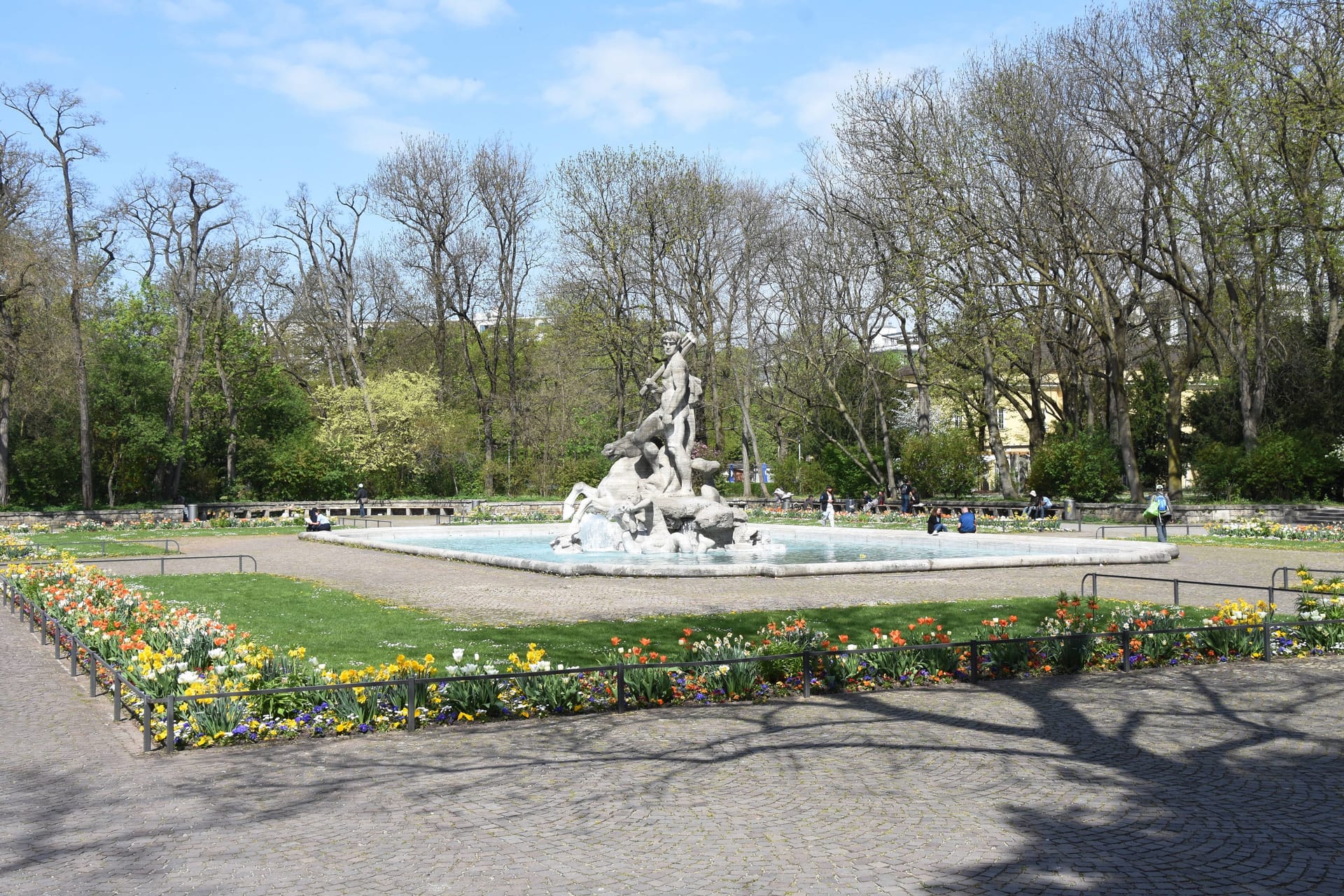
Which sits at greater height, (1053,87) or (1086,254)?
(1053,87)

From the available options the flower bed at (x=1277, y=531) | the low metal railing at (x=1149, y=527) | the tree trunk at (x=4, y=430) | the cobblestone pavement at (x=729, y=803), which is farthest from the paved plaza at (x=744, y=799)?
the tree trunk at (x=4, y=430)

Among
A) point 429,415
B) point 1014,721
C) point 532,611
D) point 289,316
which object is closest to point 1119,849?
point 1014,721

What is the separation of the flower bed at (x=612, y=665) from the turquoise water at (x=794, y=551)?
9092mm

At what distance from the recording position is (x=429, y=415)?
52.4 metres

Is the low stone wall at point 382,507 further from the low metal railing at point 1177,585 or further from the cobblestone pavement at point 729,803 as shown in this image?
the cobblestone pavement at point 729,803

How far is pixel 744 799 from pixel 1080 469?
3320 cm

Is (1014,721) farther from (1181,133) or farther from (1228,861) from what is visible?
(1181,133)

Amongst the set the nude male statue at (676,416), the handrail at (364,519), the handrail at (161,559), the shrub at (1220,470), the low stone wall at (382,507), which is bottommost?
the handrail at (161,559)

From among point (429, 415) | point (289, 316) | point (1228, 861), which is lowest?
point (1228, 861)

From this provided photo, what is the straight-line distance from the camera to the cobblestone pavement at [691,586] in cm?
1616

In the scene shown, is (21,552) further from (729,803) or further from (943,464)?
(943,464)

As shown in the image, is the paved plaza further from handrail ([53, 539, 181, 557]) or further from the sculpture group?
handrail ([53, 539, 181, 557])

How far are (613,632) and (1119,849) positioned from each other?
7.98 meters

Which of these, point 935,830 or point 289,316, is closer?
point 935,830
